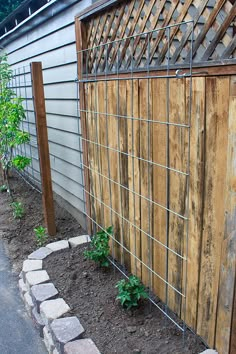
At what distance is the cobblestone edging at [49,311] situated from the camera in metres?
1.99

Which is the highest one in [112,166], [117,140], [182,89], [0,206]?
[182,89]

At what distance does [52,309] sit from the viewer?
232cm

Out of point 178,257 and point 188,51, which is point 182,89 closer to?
point 188,51

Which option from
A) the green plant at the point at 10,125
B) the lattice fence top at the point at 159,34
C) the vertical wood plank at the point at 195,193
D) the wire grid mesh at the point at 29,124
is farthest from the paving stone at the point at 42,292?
the wire grid mesh at the point at 29,124

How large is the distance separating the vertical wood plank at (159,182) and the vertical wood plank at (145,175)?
44 millimetres

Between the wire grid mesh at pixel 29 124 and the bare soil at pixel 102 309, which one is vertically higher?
the wire grid mesh at pixel 29 124

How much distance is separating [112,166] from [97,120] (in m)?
0.43

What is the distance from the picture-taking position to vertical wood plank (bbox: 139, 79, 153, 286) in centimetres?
214

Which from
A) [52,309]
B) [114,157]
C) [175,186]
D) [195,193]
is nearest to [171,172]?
[175,186]

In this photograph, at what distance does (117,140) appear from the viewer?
259 centimetres

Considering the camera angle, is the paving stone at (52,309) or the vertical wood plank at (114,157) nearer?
the paving stone at (52,309)

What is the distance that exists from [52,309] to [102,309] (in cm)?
33

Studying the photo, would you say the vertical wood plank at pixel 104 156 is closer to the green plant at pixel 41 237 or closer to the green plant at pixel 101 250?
the green plant at pixel 101 250

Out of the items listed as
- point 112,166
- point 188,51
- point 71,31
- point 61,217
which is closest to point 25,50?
point 71,31
